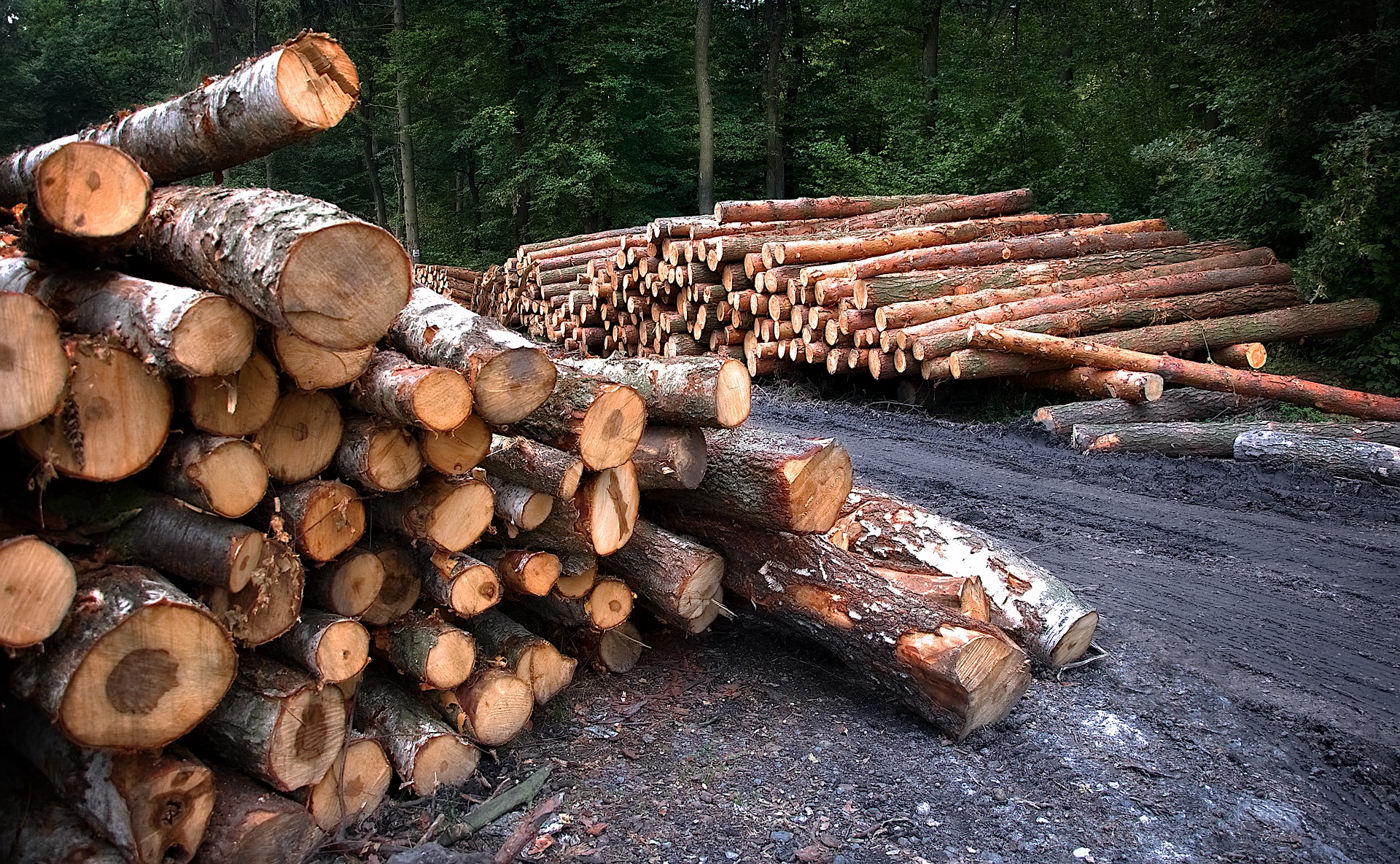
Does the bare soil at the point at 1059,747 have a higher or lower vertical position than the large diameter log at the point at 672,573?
lower

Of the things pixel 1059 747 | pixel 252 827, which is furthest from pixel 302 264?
pixel 1059 747

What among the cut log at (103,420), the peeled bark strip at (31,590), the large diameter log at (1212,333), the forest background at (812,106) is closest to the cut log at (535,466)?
the cut log at (103,420)

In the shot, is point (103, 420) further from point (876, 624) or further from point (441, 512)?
point (876, 624)

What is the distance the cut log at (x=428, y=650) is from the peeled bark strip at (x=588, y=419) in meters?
0.85

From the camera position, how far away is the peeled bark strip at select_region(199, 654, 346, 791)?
2.97 metres

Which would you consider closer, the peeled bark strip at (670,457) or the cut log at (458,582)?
the cut log at (458,582)

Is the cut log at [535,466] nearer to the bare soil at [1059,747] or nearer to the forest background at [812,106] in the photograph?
the bare soil at [1059,747]

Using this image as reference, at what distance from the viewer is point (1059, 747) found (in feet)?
12.4

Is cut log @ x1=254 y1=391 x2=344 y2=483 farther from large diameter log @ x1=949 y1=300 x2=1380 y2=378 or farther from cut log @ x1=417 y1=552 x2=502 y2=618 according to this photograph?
large diameter log @ x1=949 y1=300 x2=1380 y2=378

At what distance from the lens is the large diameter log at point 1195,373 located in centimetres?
873

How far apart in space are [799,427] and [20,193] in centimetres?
705

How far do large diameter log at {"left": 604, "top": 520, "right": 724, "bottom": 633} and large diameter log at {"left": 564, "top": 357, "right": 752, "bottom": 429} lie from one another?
60 centimetres

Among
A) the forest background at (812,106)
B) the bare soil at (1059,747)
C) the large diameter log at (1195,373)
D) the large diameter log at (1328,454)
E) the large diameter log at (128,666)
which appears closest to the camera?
the large diameter log at (128,666)

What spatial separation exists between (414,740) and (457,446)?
3.75 feet
